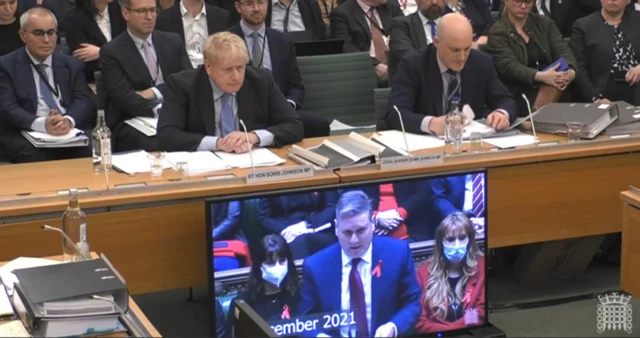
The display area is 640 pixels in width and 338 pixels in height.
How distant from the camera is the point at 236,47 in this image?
4.66m

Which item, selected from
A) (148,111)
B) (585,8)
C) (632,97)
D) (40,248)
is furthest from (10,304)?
(585,8)

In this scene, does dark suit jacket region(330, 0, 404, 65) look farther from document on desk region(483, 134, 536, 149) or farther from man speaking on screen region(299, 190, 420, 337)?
man speaking on screen region(299, 190, 420, 337)

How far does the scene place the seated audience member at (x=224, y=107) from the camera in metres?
4.68

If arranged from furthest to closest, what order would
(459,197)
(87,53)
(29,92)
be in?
(87,53) < (29,92) < (459,197)

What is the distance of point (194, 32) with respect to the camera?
664 centimetres

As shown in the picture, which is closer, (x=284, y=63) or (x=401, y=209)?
(x=401, y=209)

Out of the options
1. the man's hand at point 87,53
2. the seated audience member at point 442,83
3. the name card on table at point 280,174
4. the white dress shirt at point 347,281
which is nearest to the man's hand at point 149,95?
the man's hand at point 87,53

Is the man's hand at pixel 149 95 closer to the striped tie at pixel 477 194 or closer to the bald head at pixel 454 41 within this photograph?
the bald head at pixel 454 41

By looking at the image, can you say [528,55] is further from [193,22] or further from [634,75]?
[193,22]

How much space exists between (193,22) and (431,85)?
79.8 inches

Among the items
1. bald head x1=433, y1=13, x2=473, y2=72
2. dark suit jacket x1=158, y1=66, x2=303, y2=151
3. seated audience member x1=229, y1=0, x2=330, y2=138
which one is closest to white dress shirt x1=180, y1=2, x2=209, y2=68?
seated audience member x1=229, y1=0, x2=330, y2=138

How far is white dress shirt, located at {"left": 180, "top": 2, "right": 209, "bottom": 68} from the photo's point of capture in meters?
6.62

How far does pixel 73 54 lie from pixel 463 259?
3.31 metres

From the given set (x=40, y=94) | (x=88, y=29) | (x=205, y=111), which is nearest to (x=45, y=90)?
(x=40, y=94)
